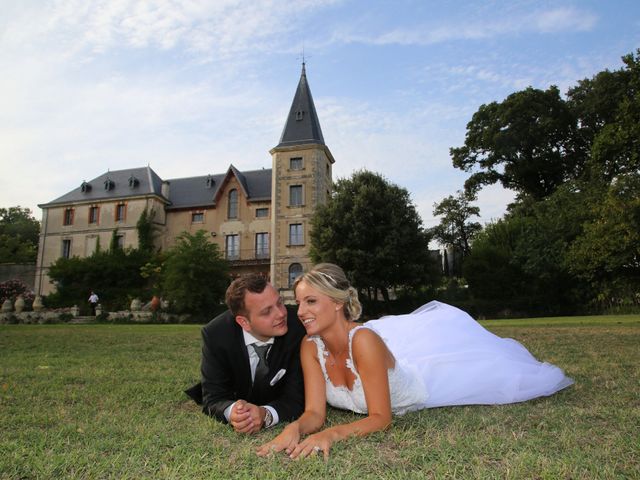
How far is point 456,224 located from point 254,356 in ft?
174

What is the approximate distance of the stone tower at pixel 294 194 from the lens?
111 feet

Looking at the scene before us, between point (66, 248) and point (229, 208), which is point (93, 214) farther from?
point (229, 208)

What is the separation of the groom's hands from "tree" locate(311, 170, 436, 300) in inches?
928

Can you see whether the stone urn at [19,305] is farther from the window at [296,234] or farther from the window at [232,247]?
the window at [296,234]

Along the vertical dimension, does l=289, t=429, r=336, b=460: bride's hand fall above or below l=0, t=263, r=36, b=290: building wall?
below

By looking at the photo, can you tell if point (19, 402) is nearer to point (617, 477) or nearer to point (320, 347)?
point (320, 347)

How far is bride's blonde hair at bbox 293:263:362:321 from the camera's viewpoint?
3.12 m

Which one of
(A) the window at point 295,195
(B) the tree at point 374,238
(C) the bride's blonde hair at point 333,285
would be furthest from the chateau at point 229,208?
(C) the bride's blonde hair at point 333,285

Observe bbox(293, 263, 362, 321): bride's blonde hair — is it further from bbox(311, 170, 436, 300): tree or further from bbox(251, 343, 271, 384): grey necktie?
bbox(311, 170, 436, 300): tree

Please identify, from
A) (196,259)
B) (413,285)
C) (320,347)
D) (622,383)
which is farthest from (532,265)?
(320,347)

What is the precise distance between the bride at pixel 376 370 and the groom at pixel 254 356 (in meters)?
0.24

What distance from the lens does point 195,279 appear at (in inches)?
1115

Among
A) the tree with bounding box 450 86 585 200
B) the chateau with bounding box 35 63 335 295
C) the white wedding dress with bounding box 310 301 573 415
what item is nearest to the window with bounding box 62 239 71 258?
the chateau with bounding box 35 63 335 295

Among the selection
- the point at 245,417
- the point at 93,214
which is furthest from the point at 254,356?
the point at 93,214
